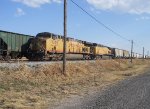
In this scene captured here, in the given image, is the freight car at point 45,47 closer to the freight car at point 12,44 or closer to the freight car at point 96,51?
the freight car at point 12,44

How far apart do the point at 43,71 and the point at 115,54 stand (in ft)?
215

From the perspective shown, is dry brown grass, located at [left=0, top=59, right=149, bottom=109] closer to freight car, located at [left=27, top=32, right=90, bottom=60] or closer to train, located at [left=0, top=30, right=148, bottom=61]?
train, located at [left=0, top=30, right=148, bottom=61]

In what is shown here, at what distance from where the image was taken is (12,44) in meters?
35.2

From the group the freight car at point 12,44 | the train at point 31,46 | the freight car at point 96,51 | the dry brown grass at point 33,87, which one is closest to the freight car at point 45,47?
the train at point 31,46

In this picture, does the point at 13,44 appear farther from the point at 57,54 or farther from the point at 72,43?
the point at 72,43

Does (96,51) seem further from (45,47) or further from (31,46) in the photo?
(45,47)

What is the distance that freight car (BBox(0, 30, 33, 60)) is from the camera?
111ft

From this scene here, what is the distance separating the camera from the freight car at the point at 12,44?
3388 cm

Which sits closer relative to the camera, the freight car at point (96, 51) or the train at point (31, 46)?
the train at point (31, 46)

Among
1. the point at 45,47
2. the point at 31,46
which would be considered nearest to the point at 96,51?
the point at 31,46

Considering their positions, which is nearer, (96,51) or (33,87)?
(33,87)

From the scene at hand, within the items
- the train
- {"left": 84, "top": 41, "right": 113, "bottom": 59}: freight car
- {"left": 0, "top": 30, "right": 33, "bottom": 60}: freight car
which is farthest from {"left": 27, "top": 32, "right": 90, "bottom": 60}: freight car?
{"left": 84, "top": 41, "right": 113, "bottom": 59}: freight car

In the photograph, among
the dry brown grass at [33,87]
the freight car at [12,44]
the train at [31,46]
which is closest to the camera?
the dry brown grass at [33,87]

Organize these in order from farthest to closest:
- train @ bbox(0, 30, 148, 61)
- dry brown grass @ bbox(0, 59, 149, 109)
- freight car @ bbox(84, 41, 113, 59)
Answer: freight car @ bbox(84, 41, 113, 59), train @ bbox(0, 30, 148, 61), dry brown grass @ bbox(0, 59, 149, 109)
